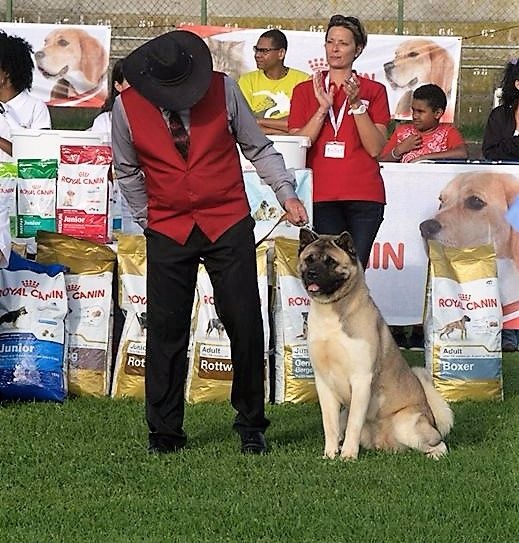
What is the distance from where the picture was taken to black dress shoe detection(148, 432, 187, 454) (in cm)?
550

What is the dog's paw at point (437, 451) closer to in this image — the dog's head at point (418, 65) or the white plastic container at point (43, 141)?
the white plastic container at point (43, 141)

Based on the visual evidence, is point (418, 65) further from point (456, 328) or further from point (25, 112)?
point (456, 328)

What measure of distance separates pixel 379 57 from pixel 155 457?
279 inches

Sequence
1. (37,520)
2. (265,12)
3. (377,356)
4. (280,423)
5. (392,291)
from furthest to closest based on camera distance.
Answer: (265,12), (392,291), (280,423), (377,356), (37,520)

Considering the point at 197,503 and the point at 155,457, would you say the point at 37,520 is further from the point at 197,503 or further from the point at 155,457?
the point at 155,457

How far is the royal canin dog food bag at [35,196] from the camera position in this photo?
278 inches

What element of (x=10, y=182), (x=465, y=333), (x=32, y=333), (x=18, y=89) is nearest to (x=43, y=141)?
(x=10, y=182)

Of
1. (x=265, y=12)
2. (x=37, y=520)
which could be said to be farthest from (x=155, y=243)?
(x=265, y=12)

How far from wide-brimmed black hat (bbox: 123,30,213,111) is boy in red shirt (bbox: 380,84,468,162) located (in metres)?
3.93

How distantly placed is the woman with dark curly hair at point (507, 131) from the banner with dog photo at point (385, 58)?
8.47 ft

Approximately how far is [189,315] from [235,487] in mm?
930

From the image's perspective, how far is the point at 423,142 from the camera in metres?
9.00

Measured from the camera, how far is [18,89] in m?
7.66

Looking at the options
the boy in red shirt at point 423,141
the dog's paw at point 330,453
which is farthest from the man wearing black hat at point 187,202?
the boy in red shirt at point 423,141
